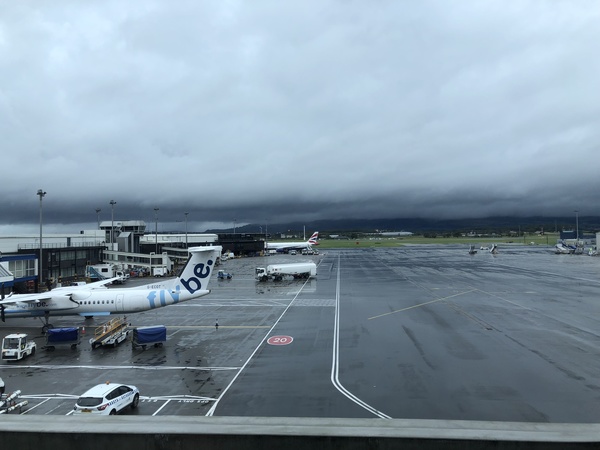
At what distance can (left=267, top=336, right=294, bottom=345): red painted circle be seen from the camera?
109ft

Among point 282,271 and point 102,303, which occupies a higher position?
point 102,303

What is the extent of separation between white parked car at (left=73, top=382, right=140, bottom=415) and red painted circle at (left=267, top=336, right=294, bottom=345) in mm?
13637

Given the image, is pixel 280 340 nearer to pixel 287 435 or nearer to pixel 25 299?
pixel 25 299

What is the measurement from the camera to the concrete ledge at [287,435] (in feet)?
17.8

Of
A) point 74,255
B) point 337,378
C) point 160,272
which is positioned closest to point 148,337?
point 337,378

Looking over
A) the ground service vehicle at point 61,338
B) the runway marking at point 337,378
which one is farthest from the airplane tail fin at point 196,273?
the runway marking at point 337,378

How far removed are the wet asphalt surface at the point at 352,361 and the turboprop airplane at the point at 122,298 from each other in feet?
7.82

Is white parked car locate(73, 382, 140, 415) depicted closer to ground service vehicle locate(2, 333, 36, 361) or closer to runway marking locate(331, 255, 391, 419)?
runway marking locate(331, 255, 391, 419)

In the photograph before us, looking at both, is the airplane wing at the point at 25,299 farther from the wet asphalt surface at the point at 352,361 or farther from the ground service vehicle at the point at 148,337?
the ground service vehicle at the point at 148,337

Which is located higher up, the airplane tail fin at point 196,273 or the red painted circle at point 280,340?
the airplane tail fin at point 196,273

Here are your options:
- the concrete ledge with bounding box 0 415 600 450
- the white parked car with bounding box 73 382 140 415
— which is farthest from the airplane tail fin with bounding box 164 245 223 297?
the concrete ledge with bounding box 0 415 600 450

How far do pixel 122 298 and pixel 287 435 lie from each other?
3852 cm

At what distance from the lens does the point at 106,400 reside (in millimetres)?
19406

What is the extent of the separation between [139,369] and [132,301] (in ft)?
44.0
